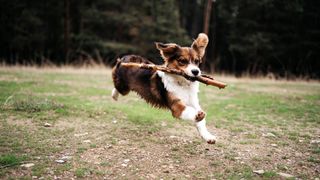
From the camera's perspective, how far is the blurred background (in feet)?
84.0

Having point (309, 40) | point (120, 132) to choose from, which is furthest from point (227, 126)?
point (309, 40)

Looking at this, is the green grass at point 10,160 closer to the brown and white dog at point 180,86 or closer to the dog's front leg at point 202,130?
the brown and white dog at point 180,86

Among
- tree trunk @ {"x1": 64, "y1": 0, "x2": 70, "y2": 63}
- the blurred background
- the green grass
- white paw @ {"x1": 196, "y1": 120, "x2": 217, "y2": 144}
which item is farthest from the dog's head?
tree trunk @ {"x1": 64, "y1": 0, "x2": 70, "y2": 63}

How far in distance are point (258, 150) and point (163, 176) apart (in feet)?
5.85

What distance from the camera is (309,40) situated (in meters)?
26.0

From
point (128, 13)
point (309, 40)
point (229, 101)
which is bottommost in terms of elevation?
point (229, 101)

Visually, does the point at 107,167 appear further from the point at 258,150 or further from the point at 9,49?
the point at 9,49

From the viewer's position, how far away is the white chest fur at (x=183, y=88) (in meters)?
5.20

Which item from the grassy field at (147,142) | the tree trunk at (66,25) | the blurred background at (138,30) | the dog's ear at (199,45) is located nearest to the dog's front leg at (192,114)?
Result: the grassy field at (147,142)

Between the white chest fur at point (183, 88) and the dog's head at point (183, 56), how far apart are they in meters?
0.21

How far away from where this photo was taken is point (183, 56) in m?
5.07

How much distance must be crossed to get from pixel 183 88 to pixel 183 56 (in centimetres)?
51

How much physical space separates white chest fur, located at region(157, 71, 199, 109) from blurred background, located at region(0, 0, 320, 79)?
19.6 meters

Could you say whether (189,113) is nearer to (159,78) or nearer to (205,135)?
(205,135)
